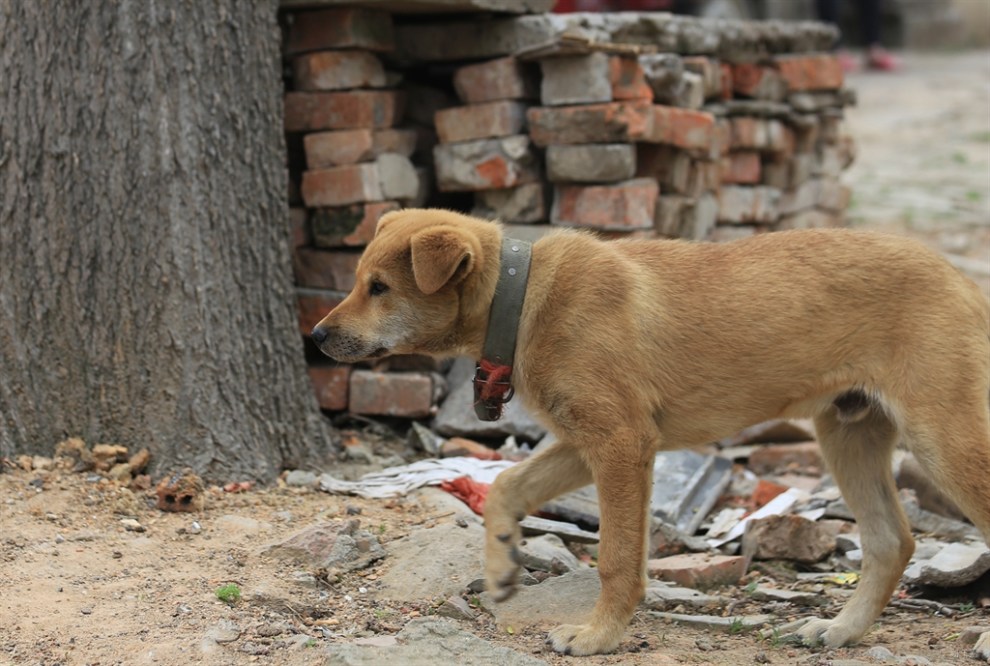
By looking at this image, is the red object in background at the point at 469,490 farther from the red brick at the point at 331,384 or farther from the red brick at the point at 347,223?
the red brick at the point at 347,223

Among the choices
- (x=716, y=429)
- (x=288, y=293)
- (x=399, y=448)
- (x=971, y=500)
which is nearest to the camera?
(x=971, y=500)

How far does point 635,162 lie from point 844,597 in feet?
9.10

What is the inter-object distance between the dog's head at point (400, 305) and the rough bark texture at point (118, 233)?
1.14 metres

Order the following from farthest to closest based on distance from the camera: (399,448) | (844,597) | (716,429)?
1. (399,448)
2. (844,597)
3. (716,429)

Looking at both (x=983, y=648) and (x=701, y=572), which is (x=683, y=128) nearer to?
(x=701, y=572)

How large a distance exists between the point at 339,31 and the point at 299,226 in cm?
108

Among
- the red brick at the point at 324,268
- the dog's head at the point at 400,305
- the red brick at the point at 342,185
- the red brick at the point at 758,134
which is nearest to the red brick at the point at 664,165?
the red brick at the point at 758,134

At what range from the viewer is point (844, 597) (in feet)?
17.1

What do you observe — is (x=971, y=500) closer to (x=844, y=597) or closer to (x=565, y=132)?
(x=844, y=597)

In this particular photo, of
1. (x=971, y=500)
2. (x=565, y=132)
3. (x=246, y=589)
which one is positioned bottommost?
(x=246, y=589)

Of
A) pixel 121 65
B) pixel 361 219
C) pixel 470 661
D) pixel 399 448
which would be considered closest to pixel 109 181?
pixel 121 65

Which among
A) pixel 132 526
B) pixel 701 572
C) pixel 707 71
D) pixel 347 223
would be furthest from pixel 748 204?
pixel 132 526

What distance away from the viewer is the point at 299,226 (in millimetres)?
6676

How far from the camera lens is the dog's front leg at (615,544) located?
441cm
